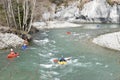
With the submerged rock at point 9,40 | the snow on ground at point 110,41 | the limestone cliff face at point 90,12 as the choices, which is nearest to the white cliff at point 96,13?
the limestone cliff face at point 90,12

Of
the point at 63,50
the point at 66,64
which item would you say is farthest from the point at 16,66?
the point at 63,50

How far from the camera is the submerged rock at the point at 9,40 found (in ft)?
115

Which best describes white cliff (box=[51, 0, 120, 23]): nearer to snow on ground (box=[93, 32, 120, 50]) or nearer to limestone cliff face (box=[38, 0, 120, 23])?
limestone cliff face (box=[38, 0, 120, 23])

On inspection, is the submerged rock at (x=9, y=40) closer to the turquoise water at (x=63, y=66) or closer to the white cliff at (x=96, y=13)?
the turquoise water at (x=63, y=66)

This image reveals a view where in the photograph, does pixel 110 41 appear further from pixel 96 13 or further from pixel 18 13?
pixel 96 13

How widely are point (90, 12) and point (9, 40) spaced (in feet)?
128

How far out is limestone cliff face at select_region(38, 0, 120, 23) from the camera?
69312 mm

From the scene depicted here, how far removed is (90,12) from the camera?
7062 centimetres

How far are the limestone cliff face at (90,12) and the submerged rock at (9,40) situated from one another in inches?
1438

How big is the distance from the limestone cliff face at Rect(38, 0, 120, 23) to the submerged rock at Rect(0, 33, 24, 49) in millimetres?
36529

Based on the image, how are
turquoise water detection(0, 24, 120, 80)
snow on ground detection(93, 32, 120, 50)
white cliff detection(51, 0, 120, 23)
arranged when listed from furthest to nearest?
1. white cliff detection(51, 0, 120, 23)
2. snow on ground detection(93, 32, 120, 50)
3. turquoise water detection(0, 24, 120, 80)

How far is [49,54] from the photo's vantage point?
104 ft

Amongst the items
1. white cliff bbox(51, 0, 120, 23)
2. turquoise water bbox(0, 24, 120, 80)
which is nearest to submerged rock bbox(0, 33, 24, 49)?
turquoise water bbox(0, 24, 120, 80)

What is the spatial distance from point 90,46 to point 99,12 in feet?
118
